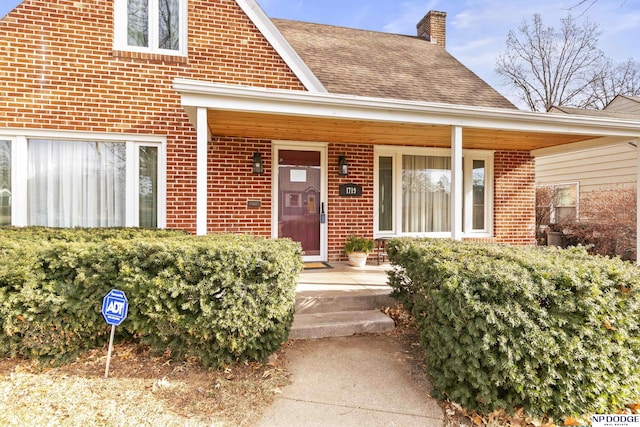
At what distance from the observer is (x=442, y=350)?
2.88 meters

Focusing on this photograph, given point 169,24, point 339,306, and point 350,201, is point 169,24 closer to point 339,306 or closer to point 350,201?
point 350,201

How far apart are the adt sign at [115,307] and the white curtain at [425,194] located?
579cm

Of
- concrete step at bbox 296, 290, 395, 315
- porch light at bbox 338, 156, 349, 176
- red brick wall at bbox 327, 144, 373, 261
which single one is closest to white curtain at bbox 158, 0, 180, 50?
red brick wall at bbox 327, 144, 373, 261

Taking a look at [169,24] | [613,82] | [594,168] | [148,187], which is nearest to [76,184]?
[148,187]

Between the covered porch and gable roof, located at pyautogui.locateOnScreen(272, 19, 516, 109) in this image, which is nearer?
the covered porch

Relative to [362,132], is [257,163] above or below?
below

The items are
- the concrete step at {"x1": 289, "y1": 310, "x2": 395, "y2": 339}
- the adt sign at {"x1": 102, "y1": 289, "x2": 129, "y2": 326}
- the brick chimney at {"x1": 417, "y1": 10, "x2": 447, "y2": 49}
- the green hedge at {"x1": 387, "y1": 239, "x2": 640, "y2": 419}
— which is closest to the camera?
the green hedge at {"x1": 387, "y1": 239, "x2": 640, "y2": 419}

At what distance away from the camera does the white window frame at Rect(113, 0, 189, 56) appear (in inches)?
228

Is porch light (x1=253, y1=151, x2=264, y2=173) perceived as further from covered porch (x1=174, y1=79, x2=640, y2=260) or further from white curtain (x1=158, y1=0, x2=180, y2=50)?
white curtain (x1=158, y1=0, x2=180, y2=50)

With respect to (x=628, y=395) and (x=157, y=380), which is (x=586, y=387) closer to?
(x=628, y=395)

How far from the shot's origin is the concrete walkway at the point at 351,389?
2777 mm

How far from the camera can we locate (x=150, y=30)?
597cm

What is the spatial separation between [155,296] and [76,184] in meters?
3.78

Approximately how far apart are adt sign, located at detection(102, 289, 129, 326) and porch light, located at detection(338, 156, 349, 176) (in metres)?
4.81
